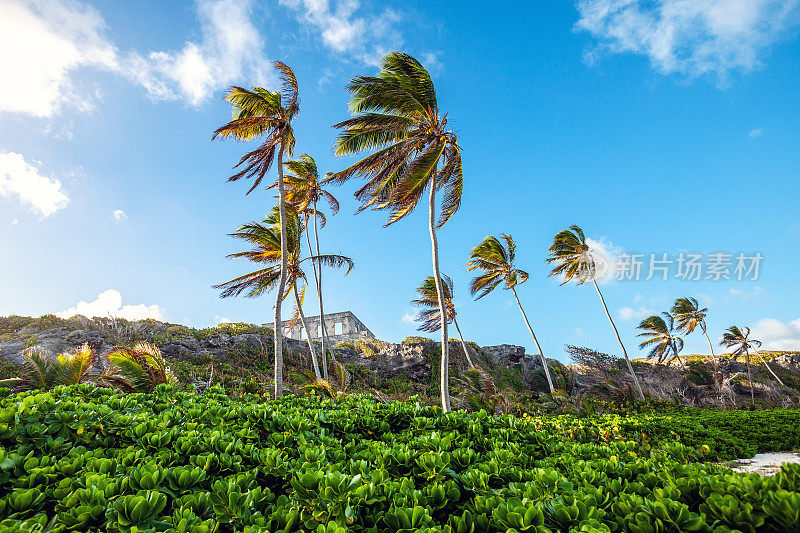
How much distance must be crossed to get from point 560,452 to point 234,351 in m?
18.0

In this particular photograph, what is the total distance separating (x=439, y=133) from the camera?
10047mm

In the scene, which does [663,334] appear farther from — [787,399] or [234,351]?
[234,351]

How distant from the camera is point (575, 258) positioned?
20938 millimetres

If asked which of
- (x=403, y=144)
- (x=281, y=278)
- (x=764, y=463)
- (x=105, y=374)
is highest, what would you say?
(x=403, y=144)

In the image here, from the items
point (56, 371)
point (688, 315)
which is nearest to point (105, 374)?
point (56, 371)

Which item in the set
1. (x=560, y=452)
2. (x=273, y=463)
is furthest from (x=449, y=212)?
(x=273, y=463)

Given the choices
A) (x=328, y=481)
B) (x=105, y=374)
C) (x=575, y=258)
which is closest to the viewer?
(x=328, y=481)

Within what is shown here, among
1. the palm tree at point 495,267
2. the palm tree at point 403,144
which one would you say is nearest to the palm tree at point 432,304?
the palm tree at point 495,267

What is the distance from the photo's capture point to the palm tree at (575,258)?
67.4ft

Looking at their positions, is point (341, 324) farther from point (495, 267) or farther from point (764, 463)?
Result: point (764, 463)

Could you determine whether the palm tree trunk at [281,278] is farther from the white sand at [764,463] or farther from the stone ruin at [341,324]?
the stone ruin at [341,324]

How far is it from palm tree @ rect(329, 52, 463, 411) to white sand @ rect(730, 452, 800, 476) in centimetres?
605

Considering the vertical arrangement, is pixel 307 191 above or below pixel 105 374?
above

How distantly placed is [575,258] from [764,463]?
1440cm
